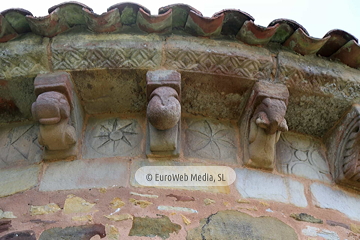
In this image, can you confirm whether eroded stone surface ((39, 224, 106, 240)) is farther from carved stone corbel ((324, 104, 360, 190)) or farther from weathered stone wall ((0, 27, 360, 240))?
carved stone corbel ((324, 104, 360, 190))

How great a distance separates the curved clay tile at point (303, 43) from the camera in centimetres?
284

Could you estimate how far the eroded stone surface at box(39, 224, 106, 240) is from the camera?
2.21m

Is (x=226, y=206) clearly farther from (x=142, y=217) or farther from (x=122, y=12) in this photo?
(x=122, y=12)

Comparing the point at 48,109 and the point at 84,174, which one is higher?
the point at 48,109

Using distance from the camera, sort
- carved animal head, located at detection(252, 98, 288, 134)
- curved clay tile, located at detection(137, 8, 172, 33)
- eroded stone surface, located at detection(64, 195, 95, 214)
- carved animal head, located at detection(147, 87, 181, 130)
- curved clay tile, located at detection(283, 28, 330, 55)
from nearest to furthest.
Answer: eroded stone surface, located at detection(64, 195, 95, 214)
carved animal head, located at detection(147, 87, 181, 130)
carved animal head, located at detection(252, 98, 288, 134)
curved clay tile, located at detection(137, 8, 172, 33)
curved clay tile, located at detection(283, 28, 330, 55)

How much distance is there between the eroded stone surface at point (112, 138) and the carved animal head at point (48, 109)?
0.29m

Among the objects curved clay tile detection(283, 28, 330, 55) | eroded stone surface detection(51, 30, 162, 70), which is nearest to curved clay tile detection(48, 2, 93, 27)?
eroded stone surface detection(51, 30, 162, 70)

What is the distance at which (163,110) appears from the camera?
249cm

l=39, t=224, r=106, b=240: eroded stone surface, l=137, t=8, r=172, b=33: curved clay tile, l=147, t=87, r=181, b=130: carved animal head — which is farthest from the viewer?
l=137, t=8, r=172, b=33: curved clay tile

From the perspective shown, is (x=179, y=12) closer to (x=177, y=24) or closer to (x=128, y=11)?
(x=177, y=24)

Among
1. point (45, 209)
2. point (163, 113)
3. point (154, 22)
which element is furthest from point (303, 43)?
point (45, 209)

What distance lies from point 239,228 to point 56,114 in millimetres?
1201

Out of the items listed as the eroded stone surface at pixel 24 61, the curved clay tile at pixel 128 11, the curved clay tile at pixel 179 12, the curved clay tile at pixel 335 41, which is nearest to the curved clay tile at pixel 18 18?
the eroded stone surface at pixel 24 61

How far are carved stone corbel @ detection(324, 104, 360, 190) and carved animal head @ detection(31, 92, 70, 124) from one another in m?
1.75
